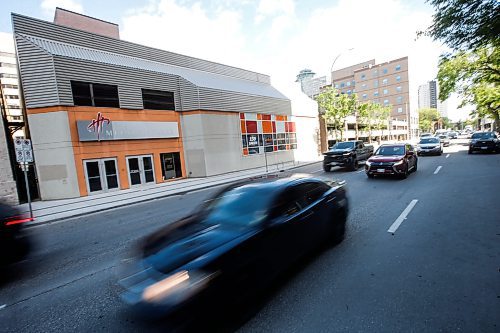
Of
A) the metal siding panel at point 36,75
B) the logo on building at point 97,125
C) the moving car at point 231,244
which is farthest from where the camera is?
the logo on building at point 97,125

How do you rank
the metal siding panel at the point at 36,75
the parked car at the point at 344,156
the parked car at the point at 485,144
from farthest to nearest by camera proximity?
the parked car at the point at 485,144 < the parked car at the point at 344,156 < the metal siding panel at the point at 36,75

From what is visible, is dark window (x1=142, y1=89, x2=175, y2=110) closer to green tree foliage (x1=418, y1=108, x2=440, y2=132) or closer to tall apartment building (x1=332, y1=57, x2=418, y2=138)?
tall apartment building (x1=332, y1=57, x2=418, y2=138)

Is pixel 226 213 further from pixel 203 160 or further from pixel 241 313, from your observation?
pixel 203 160

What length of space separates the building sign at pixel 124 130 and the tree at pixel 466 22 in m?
16.3

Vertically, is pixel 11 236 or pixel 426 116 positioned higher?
pixel 426 116

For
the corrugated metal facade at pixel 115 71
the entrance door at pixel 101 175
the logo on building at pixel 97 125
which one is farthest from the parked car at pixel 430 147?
the logo on building at pixel 97 125

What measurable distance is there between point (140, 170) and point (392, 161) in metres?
15.3

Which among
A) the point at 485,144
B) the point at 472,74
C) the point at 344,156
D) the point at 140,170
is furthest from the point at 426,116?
the point at 140,170

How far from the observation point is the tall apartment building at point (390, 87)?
239 feet

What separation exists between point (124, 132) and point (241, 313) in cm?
1612

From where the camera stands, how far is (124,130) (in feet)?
53.0

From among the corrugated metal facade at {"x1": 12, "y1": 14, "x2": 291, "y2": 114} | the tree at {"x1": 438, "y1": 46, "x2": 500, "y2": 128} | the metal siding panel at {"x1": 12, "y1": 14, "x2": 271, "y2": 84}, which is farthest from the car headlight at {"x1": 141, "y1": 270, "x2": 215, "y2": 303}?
the tree at {"x1": 438, "y1": 46, "x2": 500, "y2": 128}

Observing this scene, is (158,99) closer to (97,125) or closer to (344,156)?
(97,125)

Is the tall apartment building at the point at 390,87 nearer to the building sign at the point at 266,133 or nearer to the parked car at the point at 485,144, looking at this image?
the parked car at the point at 485,144
